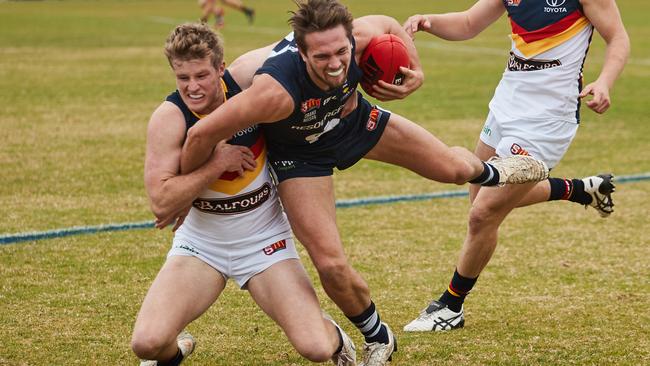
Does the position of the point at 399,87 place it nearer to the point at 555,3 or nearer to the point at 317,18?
the point at 317,18

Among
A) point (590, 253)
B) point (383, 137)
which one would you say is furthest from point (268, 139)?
point (590, 253)

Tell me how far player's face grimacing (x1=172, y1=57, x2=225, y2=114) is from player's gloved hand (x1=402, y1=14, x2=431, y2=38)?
5.24 ft

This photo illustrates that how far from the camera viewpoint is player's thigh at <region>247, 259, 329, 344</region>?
5156 millimetres

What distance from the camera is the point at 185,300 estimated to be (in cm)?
512

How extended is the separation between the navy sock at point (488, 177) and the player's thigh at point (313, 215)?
95 centimetres

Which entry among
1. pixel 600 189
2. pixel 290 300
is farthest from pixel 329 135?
pixel 600 189

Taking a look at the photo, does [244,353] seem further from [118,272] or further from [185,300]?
[118,272]

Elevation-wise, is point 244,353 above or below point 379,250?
above

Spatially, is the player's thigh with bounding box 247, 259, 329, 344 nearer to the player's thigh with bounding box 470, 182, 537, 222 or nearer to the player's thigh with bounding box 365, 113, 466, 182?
the player's thigh with bounding box 365, 113, 466, 182

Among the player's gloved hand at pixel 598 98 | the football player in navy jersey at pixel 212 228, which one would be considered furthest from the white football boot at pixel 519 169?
Result: the football player in navy jersey at pixel 212 228

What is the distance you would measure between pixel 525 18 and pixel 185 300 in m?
2.82

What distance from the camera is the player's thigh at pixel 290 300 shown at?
5.16 metres

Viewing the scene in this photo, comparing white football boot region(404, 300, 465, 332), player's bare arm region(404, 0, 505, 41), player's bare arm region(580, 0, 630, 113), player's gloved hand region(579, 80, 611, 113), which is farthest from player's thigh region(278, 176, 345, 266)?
player's bare arm region(580, 0, 630, 113)

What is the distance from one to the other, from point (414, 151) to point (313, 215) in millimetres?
741
